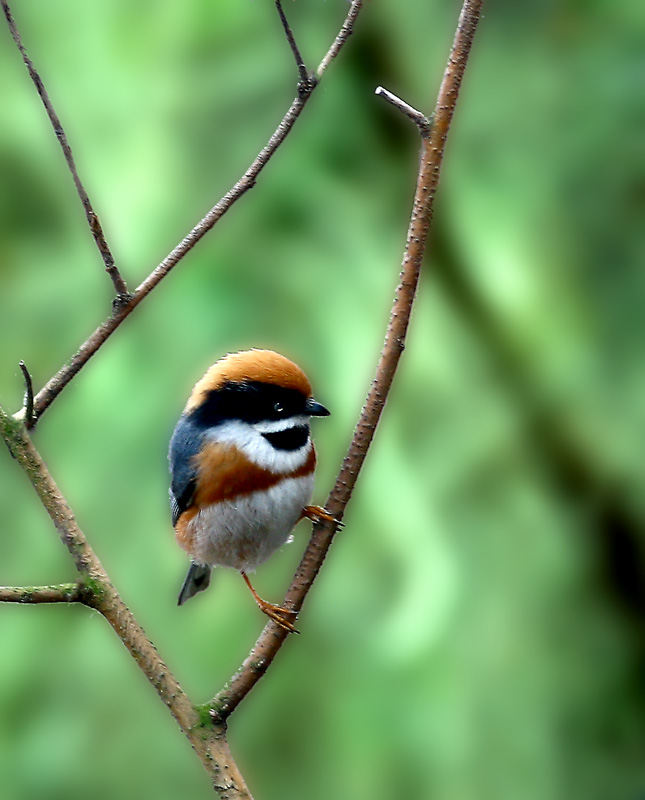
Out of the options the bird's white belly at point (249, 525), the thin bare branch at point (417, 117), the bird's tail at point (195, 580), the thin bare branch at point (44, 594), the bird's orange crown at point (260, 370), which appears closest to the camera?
the thin bare branch at point (44, 594)

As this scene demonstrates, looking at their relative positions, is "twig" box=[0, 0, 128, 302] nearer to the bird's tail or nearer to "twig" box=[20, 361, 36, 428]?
"twig" box=[20, 361, 36, 428]

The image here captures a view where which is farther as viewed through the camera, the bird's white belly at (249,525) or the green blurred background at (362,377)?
the green blurred background at (362,377)

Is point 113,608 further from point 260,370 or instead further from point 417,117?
point 417,117

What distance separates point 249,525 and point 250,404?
7.3 inches

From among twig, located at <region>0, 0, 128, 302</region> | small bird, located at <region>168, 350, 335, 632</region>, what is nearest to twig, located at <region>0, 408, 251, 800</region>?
twig, located at <region>0, 0, 128, 302</region>

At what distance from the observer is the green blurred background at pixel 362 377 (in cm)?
229

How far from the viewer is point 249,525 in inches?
55.7

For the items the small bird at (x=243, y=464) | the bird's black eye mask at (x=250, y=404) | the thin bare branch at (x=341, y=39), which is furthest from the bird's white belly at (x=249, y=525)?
the thin bare branch at (x=341, y=39)

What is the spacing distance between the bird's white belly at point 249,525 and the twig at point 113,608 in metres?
0.44

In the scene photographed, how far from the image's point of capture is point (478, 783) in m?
2.28

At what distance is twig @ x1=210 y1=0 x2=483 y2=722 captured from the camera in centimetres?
97

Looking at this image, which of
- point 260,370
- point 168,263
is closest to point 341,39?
point 168,263

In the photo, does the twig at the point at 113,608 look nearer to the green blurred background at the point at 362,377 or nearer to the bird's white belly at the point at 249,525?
the bird's white belly at the point at 249,525

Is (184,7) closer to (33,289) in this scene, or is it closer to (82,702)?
(33,289)
